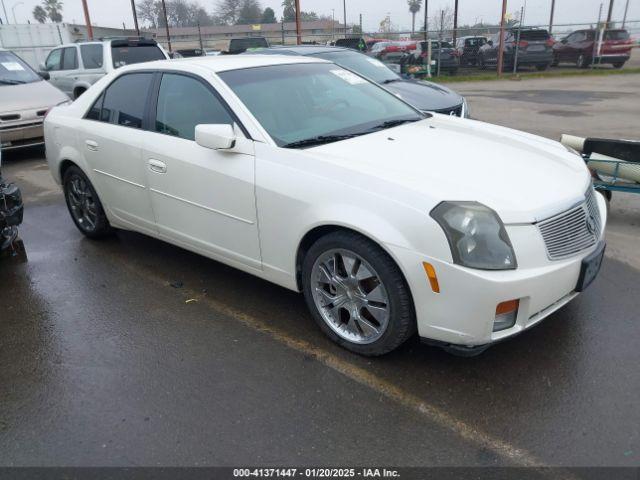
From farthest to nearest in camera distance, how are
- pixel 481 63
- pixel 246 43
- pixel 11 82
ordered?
pixel 481 63 → pixel 246 43 → pixel 11 82

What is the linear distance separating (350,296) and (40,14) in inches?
4366

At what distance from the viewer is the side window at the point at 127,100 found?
4.23 m

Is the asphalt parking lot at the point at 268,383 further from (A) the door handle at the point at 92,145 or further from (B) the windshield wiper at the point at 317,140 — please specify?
(B) the windshield wiper at the point at 317,140

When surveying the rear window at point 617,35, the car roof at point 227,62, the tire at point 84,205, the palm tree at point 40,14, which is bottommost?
the tire at point 84,205

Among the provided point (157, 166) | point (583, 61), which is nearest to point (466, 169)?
point (157, 166)

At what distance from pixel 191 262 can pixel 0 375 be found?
1.75 metres

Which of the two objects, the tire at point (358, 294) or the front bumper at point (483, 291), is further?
the tire at point (358, 294)

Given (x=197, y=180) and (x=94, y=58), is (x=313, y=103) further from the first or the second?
(x=94, y=58)

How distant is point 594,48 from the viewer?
22.1 m

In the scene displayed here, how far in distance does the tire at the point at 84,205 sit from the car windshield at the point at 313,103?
77.8 inches

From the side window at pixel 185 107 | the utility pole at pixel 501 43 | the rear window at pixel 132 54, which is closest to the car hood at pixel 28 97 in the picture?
the rear window at pixel 132 54

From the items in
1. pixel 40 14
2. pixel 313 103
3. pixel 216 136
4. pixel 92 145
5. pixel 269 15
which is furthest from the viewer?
pixel 40 14

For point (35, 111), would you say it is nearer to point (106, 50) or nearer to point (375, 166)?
point (106, 50)

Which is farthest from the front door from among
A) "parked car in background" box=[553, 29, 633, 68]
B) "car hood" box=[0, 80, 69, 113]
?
"parked car in background" box=[553, 29, 633, 68]
